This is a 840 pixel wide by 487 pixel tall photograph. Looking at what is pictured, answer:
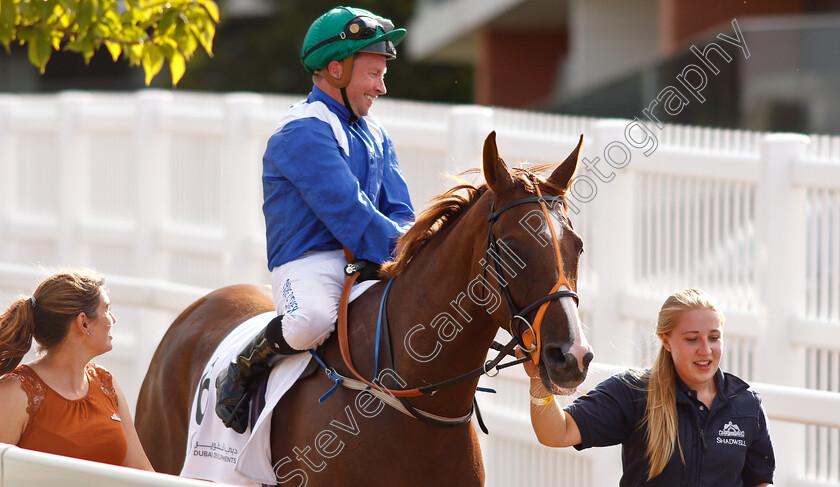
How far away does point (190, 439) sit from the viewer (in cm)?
422

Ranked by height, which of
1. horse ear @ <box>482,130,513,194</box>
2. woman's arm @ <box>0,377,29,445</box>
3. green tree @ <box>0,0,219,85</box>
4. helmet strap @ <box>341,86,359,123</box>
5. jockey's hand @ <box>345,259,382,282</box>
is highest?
green tree @ <box>0,0,219,85</box>

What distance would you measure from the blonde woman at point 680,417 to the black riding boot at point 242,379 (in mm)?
1107

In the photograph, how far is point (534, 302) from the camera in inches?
120

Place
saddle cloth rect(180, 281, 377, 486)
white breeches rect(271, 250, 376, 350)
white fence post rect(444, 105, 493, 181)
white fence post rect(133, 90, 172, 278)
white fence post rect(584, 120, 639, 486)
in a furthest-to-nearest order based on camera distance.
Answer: white fence post rect(133, 90, 172, 278) < white fence post rect(444, 105, 493, 181) < white fence post rect(584, 120, 639, 486) < saddle cloth rect(180, 281, 377, 486) < white breeches rect(271, 250, 376, 350)

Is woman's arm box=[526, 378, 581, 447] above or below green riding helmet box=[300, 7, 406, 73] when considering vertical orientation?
below

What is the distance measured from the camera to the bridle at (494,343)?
303 centimetres

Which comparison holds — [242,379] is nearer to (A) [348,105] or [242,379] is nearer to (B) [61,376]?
(B) [61,376]

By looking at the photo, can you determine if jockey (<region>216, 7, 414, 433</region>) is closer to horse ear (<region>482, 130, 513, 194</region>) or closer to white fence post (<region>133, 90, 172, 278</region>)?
horse ear (<region>482, 130, 513, 194</region>)

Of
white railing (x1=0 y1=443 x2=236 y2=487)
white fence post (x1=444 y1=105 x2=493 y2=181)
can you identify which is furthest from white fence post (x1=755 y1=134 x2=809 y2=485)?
white railing (x1=0 y1=443 x2=236 y2=487)

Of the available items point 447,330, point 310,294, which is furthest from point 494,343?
point 310,294

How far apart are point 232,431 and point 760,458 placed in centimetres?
194

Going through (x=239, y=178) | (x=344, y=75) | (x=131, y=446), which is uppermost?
(x=344, y=75)

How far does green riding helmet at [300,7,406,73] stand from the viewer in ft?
12.6

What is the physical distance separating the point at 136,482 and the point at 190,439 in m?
1.44
